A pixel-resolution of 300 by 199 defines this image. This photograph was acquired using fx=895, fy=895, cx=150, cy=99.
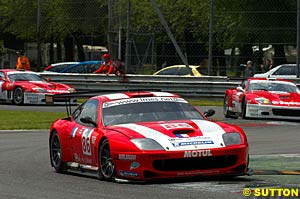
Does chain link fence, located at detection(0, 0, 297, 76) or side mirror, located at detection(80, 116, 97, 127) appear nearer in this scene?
side mirror, located at detection(80, 116, 97, 127)

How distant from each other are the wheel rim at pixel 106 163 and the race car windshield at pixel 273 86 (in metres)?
12.4

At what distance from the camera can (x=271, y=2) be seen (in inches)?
1093

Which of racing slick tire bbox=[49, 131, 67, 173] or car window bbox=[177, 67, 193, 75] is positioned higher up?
racing slick tire bbox=[49, 131, 67, 173]

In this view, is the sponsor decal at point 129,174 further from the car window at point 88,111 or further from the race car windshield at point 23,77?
the race car windshield at point 23,77

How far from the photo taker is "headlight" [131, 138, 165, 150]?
33.1 feet

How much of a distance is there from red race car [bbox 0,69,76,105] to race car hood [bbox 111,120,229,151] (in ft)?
57.8

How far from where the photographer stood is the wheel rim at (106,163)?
34.2 feet

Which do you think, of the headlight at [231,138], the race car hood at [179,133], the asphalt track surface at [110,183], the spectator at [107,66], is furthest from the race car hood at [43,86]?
the headlight at [231,138]

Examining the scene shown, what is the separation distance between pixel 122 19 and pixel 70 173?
18.1 metres

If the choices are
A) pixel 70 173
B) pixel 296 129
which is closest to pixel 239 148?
pixel 70 173

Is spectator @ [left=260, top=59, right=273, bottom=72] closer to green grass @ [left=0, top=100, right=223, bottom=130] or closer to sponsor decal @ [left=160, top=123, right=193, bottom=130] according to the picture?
green grass @ [left=0, top=100, right=223, bottom=130]

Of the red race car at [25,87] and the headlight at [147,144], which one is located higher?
the headlight at [147,144]

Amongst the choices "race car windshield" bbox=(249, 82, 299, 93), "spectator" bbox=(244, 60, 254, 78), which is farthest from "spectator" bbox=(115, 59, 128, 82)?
"race car windshield" bbox=(249, 82, 299, 93)

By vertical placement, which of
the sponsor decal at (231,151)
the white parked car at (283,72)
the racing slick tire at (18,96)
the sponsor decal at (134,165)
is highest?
the sponsor decal at (231,151)
